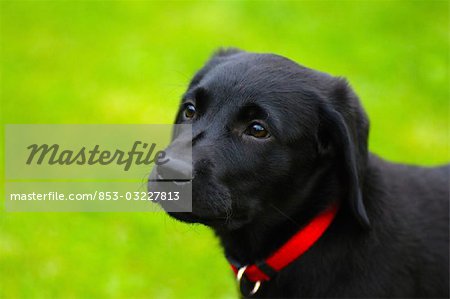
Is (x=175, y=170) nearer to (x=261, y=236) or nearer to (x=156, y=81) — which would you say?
(x=261, y=236)

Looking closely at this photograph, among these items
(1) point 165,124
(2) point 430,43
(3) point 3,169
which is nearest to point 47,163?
(3) point 3,169

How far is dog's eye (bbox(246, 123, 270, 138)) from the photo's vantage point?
3268 mm

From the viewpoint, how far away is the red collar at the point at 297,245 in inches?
131

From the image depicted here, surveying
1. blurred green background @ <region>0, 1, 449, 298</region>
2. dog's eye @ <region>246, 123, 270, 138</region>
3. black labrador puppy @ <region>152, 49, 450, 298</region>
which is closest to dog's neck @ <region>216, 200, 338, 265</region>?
black labrador puppy @ <region>152, 49, 450, 298</region>

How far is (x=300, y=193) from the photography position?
338 cm

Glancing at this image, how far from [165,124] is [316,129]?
367cm

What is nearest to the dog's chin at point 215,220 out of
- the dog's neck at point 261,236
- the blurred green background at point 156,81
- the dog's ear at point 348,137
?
the dog's neck at point 261,236

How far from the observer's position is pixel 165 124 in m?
6.89

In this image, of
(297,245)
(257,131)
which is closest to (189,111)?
(257,131)

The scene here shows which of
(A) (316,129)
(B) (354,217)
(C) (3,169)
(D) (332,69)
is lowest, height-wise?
(C) (3,169)

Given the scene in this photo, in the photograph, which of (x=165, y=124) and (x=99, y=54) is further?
(x=99, y=54)

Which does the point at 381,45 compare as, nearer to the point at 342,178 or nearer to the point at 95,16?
the point at 95,16

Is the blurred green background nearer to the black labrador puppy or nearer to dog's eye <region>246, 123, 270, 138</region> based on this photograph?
the black labrador puppy

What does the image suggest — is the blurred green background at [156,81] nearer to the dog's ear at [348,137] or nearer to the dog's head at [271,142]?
the dog's head at [271,142]
